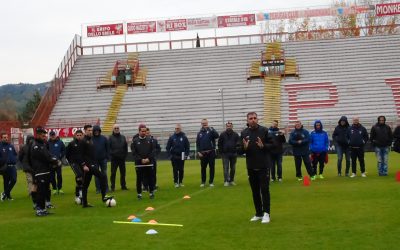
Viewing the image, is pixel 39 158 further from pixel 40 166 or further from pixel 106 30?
pixel 106 30

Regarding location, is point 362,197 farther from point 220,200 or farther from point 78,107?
point 78,107

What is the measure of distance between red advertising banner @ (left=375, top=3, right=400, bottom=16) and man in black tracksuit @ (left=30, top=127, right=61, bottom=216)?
4286 cm

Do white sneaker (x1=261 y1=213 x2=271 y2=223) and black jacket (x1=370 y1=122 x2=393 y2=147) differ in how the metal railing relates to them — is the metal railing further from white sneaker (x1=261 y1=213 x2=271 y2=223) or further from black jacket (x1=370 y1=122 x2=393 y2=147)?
white sneaker (x1=261 y1=213 x2=271 y2=223)

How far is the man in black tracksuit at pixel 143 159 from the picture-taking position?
15.1 metres

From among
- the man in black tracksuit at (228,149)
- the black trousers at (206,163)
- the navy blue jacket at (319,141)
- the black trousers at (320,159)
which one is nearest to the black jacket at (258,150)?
the man in black tracksuit at (228,149)

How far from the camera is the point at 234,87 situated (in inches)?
1729

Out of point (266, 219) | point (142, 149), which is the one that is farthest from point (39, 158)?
point (266, 219)

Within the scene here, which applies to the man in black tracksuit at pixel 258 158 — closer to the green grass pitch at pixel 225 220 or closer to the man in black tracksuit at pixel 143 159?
the green grass pitch at pixel 225 220

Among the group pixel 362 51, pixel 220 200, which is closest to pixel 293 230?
pixel 220 200

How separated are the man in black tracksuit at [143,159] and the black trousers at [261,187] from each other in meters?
5.11

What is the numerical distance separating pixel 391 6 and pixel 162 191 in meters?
39.0

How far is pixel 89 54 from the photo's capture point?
5106 centimetres

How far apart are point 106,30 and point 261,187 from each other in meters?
44.1

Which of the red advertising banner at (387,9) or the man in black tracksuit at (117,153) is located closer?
the man in black tracksuit at (117,153)
